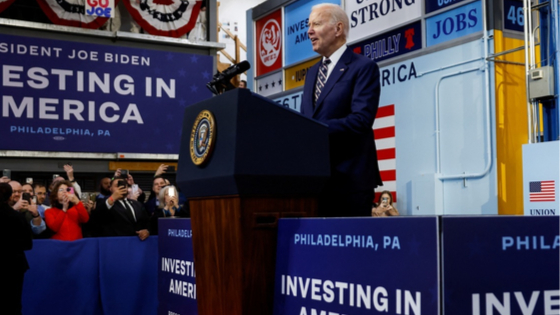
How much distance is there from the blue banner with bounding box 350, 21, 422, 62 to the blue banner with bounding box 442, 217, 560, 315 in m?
5.32

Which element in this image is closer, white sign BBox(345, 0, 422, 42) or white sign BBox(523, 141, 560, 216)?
white sign BBox(523, 141, 560, 216)

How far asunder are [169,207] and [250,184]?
420cm

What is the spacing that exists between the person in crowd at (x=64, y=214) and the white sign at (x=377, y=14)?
11.5 feet

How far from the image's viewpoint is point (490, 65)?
567cm

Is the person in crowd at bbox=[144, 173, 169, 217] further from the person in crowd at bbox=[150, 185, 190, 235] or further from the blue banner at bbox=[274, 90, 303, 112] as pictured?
the blue banner at bbox=[274, 90, 303, 112]

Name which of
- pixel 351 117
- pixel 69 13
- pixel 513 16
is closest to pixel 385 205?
pixel 513 16

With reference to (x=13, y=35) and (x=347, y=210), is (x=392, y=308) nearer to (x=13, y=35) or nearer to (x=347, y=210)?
(x=347, y=210)

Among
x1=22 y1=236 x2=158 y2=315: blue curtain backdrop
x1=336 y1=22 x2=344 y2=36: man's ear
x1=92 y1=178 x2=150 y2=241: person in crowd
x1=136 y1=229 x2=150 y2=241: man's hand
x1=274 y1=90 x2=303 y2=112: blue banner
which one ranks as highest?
x1=274 y1=90 x2=303 y2=112: blue banner

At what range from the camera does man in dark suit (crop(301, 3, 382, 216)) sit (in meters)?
2.00

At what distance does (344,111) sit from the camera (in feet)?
6.89

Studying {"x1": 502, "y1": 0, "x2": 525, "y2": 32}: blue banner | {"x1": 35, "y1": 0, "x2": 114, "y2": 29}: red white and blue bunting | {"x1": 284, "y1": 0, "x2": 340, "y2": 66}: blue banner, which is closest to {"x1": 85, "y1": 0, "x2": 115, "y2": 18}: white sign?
{"x1": 35, "y1": 0, "x2": 114, "y2": 29}: red white and blue bunting

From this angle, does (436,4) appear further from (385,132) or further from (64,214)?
(64,214)

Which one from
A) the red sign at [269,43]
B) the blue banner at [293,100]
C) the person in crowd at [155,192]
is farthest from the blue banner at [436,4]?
the person in crowd at [155,192]

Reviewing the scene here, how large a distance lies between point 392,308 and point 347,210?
2.12 feet
